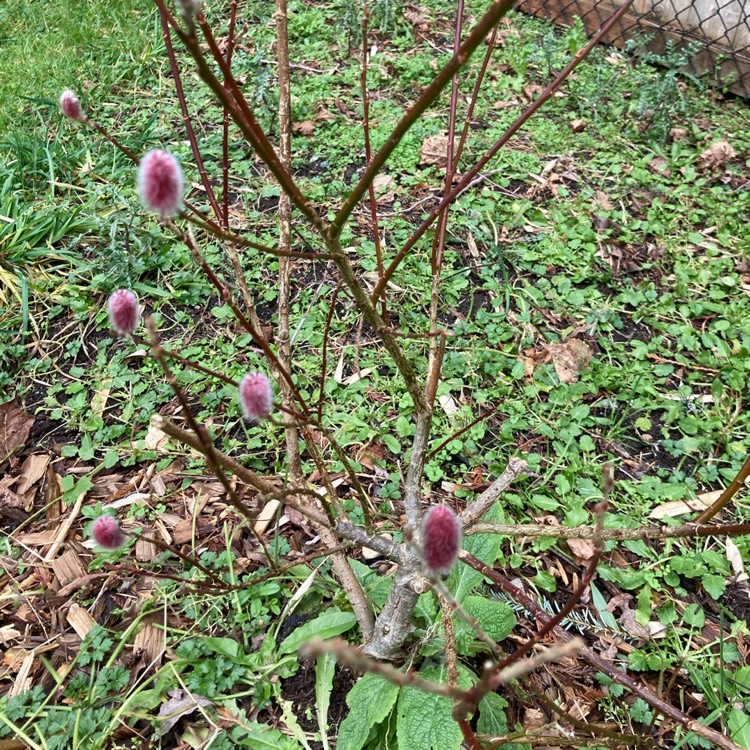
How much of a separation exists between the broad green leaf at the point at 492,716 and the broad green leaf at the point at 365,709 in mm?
275

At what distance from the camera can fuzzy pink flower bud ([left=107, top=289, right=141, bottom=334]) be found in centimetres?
119

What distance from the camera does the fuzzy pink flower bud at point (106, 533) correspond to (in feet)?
4.38

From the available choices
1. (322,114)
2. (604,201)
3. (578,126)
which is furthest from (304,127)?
(604,201)

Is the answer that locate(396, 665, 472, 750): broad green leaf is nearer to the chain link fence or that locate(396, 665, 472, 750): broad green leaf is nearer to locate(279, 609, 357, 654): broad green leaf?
locate(279, 609, 357, 654): broad green leaf

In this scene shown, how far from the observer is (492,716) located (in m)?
1.65

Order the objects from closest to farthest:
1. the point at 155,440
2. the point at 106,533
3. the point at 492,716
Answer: the point at 106,533
the point at 492,716
the point at 155,440

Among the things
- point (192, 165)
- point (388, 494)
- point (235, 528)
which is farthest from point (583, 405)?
point (192, 165)

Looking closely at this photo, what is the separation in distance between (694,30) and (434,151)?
2219mm

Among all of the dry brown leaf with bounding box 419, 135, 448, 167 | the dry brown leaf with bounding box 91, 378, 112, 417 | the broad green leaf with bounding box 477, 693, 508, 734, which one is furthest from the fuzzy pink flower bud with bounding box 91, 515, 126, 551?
the dry brown leaf with bounding box 419, 135, 448, 167

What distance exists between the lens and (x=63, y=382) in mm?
2650

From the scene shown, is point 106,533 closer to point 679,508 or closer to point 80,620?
point 80,620

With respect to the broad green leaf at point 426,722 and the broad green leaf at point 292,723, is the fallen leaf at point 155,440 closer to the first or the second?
the broad green leaf at point 292,723

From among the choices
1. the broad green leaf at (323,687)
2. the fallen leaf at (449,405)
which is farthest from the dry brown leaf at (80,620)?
the fallen leaf at (449,405)

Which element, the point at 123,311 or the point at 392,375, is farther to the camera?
the point at 392,375
